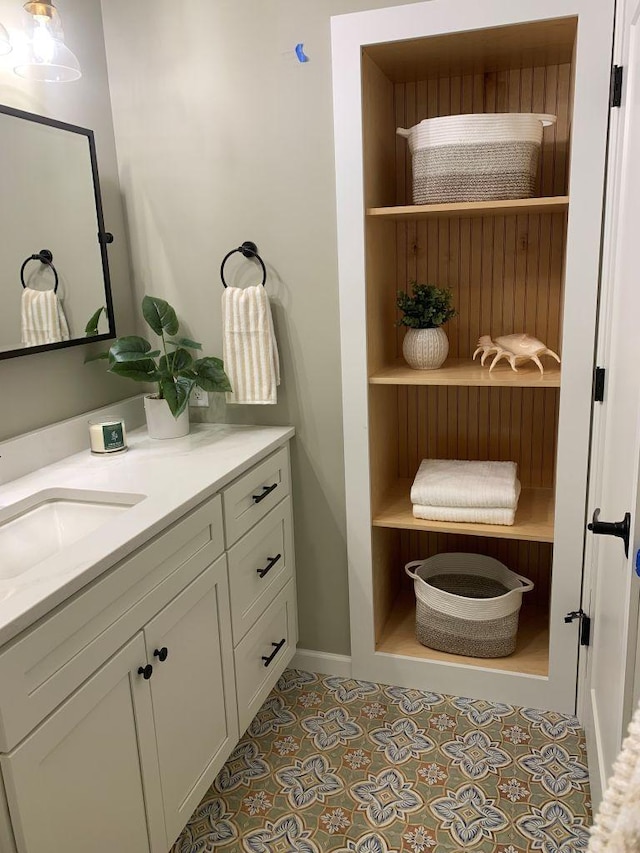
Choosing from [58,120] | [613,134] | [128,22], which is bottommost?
[613,134]

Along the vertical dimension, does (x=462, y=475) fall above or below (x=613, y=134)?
below

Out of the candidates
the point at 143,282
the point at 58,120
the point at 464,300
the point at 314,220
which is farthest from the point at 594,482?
the point at 58,120

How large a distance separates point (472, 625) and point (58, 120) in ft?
6.72

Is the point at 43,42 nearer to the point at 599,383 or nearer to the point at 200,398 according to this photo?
the point at 200,398

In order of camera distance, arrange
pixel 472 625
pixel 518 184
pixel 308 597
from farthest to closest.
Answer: pixel 308 597, pixel 472 625, pixel 518 184

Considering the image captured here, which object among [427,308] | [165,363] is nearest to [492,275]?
[427,308]

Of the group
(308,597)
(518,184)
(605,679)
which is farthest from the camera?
(308,597)

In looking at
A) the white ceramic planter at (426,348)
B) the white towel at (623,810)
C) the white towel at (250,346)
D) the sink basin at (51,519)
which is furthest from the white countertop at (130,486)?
the white towel at (623,810)

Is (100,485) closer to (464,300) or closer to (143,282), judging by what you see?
(143,282)

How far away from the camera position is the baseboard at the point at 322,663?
248 cm

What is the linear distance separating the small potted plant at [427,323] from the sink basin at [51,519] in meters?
1.03

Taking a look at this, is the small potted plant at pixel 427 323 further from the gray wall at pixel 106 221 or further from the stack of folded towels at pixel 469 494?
the gray wall at pixel 106 221

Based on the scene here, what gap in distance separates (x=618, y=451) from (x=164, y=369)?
4.51ft

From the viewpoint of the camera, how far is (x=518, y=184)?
1993 millimetres
